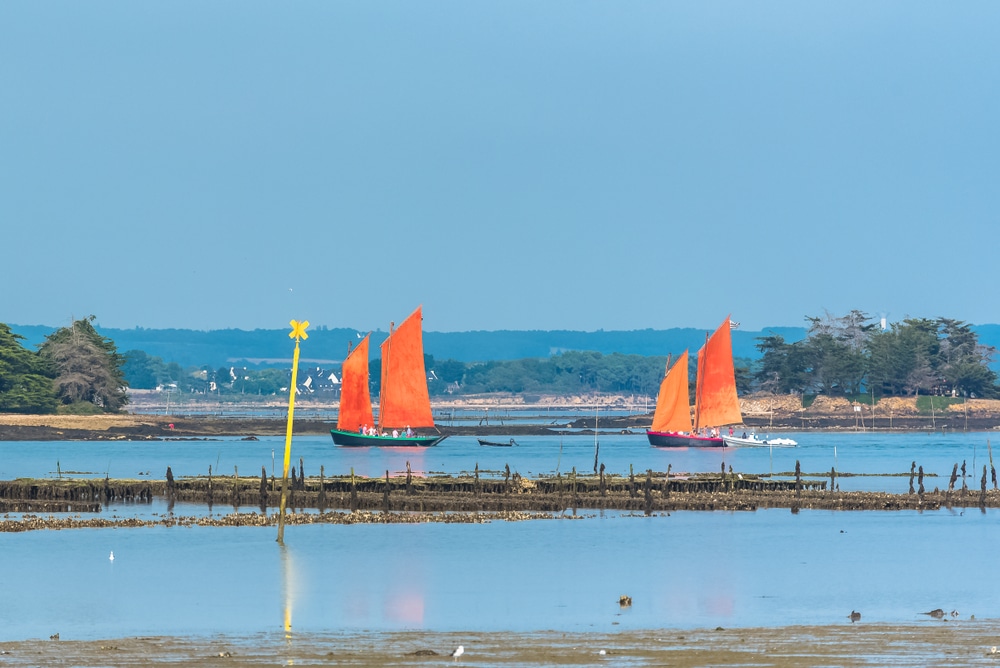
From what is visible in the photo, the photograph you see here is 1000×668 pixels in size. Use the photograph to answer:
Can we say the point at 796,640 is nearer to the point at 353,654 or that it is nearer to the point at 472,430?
the point at 353,654

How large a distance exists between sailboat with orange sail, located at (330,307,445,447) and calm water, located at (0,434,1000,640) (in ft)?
161

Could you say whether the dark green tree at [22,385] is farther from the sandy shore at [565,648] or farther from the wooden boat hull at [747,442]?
the sandy shore at [565,648]

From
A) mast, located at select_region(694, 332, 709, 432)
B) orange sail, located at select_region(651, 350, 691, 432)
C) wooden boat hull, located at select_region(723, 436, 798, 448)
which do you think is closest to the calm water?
mast, located at select_region(694, 332, 709, 432)

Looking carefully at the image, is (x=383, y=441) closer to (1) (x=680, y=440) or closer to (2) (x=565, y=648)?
(1) (x=680, y=440)

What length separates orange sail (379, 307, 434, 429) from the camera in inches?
4456

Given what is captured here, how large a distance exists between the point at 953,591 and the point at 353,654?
746 inches

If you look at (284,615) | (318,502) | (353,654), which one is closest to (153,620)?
(284,615)

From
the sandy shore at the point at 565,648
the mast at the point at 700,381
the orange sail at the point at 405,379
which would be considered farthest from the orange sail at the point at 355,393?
the sandy shore at the point at 565,648

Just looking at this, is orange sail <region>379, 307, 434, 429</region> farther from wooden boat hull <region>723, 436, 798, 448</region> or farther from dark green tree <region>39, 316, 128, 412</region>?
dark green tree <region>39, 316, 128, 412</region>

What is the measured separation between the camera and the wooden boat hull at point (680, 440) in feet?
437

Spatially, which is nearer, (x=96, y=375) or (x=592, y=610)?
(x=592, y=610)

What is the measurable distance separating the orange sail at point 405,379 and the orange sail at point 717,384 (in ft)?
74.4

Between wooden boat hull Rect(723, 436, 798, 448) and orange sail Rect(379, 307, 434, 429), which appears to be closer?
orange sail Rect(379, 307, 434, 429)

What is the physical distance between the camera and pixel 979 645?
2919cm
